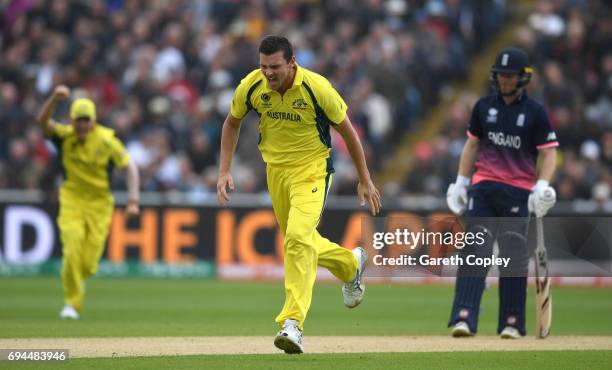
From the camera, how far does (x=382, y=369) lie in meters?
9.89

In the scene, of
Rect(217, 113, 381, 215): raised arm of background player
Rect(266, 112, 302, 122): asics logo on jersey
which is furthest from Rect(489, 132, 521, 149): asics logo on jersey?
Rect(266, 112, 302, 122): asics logo on jersey

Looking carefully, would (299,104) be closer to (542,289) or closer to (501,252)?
(501,252)

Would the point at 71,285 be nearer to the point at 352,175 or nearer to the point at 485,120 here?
the point at 485,120

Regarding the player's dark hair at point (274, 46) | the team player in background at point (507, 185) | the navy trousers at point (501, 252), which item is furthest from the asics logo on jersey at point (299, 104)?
the navy trousers at point (501, 252)

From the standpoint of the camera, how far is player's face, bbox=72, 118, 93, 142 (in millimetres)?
15125

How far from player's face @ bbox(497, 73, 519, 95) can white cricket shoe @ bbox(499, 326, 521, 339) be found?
2.44 m

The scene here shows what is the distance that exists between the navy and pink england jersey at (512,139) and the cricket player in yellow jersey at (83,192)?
4829 mm

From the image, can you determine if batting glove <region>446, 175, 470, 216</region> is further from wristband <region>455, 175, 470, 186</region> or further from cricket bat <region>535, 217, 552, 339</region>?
cricket bat <region>535, 217, 552, 339</region>

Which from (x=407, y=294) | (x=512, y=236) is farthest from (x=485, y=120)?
(x=407, y=294)

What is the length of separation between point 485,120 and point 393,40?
14053mm

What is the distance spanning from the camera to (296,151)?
1097 cm

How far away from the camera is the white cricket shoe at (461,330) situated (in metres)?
12.6

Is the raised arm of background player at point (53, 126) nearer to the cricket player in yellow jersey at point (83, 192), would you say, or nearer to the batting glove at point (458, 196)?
the cricket player in yellow jersey at point (83, 192)

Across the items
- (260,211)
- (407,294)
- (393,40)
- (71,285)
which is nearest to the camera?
(71,285)
